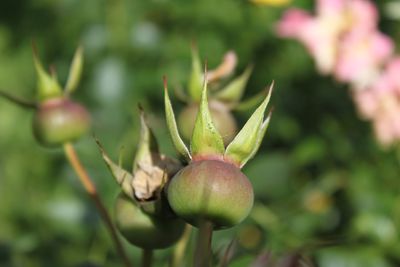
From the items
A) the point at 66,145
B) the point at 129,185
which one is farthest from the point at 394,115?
the point at 129,185

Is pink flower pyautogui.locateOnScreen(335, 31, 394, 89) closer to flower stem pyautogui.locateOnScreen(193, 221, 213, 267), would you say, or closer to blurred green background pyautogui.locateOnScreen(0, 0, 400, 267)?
blurred green background pyautogui.locateOnScreen(0, 0, 400, 267)

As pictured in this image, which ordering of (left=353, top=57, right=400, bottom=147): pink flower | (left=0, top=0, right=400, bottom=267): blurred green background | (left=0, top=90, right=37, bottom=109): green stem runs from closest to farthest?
(left=0, top=90, right=37, bottom=109): green stem → (left=0, top=0, right=400, bottom=267): blurred green background → (left=353, top=57, right=400, bottom=147): pink flower

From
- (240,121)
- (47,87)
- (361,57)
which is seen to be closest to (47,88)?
A: (47,87)

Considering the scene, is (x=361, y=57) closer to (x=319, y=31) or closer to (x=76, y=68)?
(x=319, y=31)

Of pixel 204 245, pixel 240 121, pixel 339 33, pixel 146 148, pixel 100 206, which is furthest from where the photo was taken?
pixel 339 33

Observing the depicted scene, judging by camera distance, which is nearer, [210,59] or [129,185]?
[129,185]

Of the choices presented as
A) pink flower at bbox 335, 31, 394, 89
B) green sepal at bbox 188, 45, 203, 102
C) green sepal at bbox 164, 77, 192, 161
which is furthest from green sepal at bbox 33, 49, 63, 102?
pink flower at bbox 335, 31, 394, 89

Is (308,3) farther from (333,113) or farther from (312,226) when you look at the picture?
(312,226)
